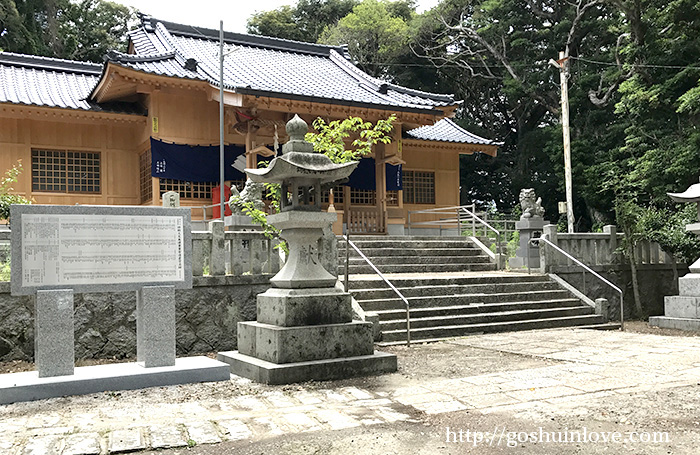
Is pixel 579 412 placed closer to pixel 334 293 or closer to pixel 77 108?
pixel 334 293

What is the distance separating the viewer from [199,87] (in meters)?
16.8

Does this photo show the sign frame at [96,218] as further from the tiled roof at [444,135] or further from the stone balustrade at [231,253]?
the tiled roof at [444,135]

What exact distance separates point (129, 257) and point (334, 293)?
254 centimetres

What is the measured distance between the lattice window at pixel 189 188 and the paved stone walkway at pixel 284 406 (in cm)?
1077

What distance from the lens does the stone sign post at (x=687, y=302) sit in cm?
1206

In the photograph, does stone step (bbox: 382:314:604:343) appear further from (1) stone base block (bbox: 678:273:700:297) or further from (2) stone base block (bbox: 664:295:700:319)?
(1) stone base block (bbox: 678:273:700:297)

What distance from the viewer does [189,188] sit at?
17.8 meters

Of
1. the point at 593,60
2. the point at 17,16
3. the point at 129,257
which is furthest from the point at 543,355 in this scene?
the point at 17,16

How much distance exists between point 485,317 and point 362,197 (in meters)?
9.31

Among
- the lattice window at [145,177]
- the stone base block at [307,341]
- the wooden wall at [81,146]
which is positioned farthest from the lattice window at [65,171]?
the stone base block at [307,341]

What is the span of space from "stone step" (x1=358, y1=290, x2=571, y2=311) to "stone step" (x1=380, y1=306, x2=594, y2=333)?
442mm

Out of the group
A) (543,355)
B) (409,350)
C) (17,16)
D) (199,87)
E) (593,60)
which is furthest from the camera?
(593,60)

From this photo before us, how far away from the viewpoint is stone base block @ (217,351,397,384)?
23.8ft

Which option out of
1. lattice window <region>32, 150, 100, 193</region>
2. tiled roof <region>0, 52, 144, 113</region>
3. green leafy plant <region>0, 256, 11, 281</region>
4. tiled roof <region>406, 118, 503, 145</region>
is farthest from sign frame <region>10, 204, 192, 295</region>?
tiled roof <region>406, 118, 503, 145</region>
